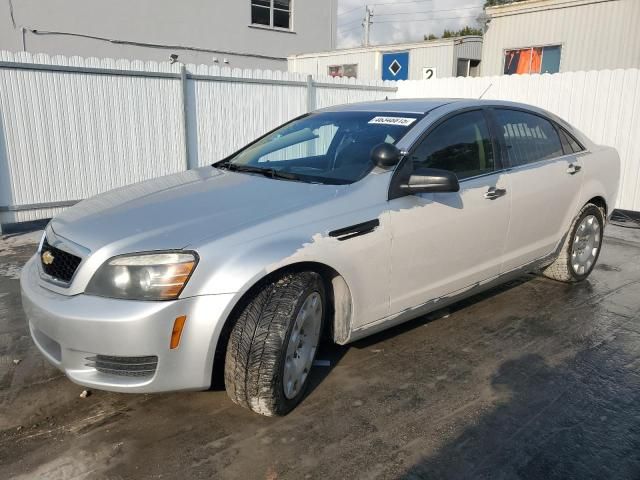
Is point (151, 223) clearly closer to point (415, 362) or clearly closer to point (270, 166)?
point (270, 166)

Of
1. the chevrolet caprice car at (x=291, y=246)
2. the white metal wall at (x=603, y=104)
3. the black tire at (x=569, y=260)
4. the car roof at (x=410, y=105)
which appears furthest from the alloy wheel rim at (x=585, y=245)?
the white metal wall at (x=603, y=104)

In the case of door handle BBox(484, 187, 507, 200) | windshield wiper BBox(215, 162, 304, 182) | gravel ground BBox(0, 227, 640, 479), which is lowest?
gravel ground BBox(0, 227, 640, 479)

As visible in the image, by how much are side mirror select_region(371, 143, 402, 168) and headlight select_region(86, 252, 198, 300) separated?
125 centimetres

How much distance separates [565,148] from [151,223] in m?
3.63

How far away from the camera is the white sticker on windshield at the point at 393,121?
3.56 m

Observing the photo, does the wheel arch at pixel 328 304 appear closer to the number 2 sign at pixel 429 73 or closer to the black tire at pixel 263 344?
the black tire at pixel 263 344

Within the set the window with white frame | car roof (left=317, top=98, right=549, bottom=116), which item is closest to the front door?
car roof (left=317, top=98, right=549, bottom=116)

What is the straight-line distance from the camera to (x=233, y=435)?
2717 mm

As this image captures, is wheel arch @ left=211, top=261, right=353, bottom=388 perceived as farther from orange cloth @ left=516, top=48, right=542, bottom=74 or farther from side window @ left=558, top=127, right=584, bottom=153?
orange cloth @ left=516, top=48, right=542, bottom=74

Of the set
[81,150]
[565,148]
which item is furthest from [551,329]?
[81,150]

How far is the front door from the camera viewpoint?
324 cm

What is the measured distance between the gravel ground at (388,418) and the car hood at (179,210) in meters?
0.97

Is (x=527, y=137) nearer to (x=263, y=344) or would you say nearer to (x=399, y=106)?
(x=399, y=106)

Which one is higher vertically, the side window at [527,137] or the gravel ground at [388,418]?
the side window at [527,137]
